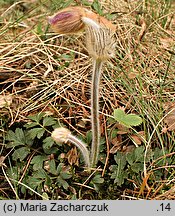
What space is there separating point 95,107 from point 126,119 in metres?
0.18

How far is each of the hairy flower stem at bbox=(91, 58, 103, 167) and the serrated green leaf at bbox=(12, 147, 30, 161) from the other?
0.85 ft

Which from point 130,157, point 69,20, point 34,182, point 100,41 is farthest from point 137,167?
point 69,20

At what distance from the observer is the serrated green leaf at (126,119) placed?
63.4 inches

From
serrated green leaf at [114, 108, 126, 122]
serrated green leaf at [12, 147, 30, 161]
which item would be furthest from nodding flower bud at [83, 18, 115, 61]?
serrated green leaf at [12, 147, 30, 161]

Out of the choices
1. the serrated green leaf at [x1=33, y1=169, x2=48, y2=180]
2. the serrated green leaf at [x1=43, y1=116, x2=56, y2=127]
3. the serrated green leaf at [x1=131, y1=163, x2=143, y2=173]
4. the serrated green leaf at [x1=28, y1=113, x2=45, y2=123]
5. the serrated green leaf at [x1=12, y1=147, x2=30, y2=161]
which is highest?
the serrated green leaf at [x1=28, y1=113, x2=45, y2=123]

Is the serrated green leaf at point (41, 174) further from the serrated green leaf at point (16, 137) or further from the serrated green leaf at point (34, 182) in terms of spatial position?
the serrated green leaf at point (16, 137)

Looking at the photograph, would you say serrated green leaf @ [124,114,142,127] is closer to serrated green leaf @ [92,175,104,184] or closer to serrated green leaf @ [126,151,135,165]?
serrated green leaf @ [126,151,135,165]

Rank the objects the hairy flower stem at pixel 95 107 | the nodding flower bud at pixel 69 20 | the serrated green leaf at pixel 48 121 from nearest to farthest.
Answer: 1. the nodding flower bud at pixel 69 20
2. the hairy flower stem at pixel 95 107
3. the serrated green leaf at pixel 48 121

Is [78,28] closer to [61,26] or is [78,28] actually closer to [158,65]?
[61,26]

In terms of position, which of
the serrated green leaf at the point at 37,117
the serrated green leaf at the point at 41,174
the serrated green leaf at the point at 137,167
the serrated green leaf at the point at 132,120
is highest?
the serrated green leaf at the point at 37,117

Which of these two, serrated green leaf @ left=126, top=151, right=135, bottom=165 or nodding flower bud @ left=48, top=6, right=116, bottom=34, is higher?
nodding flower bud @ left=48, top=6, right=116, bottom=34

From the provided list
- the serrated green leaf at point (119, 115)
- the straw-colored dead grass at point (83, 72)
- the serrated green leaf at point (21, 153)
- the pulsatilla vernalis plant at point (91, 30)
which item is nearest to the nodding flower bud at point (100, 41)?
the pulsatilla vernalis plant at point (91, 30)

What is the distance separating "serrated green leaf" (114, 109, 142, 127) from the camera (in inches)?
63.4

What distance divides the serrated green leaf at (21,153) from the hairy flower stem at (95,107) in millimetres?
261
